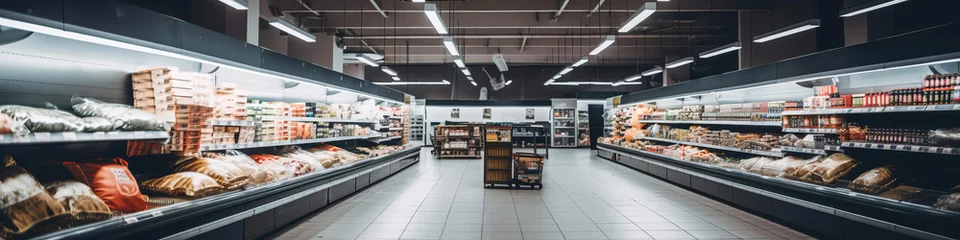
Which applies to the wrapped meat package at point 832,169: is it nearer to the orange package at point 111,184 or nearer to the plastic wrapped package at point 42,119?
the orange package at point 111,184

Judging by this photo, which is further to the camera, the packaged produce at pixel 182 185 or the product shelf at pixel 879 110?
the product shelf at pixel 879 110

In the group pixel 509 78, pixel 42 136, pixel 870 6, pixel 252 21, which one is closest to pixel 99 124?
pixel 42 136

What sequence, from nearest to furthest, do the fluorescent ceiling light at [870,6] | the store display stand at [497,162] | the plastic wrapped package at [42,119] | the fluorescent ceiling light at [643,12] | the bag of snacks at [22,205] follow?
the bag of snacks at [22,205] → the plastic wrapped package at [42,119] → the fluorescent ceiling light at [870,6] → the fluorescent ceiling light at [643,12] → the store display stand at [497,162]

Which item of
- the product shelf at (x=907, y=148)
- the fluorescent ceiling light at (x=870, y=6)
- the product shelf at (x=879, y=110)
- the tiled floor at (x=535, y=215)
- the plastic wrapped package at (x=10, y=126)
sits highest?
the fluorescent ceiling light at (x=870, y=6)

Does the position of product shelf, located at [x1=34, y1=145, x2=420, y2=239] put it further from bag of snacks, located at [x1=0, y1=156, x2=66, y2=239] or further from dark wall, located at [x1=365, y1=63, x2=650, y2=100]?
dark wall, located at [x1=365, y1=63, x2=650, y2=100]

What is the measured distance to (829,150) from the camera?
4.84 m

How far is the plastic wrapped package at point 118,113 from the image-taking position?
254 cm

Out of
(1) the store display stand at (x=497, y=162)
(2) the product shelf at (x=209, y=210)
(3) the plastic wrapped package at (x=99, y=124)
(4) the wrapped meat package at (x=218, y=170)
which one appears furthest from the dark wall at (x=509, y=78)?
(3) the plastic wrapped package at (x=99, y=124)

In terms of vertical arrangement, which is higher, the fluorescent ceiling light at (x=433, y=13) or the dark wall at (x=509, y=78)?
the dark wall at (x=509, y=78)

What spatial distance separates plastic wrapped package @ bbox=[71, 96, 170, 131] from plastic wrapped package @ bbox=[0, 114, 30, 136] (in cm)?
50

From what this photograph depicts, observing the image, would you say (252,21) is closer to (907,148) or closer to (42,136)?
(42,136)

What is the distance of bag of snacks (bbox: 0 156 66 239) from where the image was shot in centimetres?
196

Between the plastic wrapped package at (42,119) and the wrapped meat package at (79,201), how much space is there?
0.34m

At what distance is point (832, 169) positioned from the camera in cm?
432
